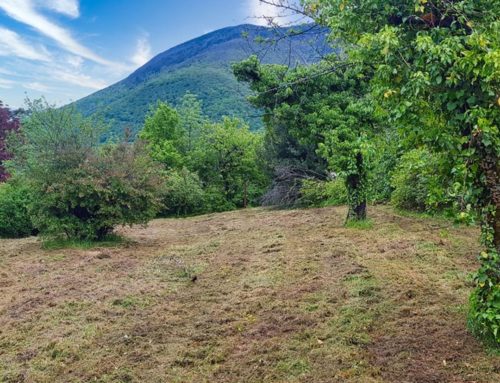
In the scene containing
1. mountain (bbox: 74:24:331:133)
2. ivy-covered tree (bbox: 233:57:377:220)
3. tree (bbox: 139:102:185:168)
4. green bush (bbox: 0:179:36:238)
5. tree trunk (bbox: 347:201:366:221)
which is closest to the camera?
tree trunk (bbox: 347:201:366:221)

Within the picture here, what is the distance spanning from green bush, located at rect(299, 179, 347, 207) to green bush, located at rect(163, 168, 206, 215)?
7.33 m

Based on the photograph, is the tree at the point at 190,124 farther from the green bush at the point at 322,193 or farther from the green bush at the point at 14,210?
the green bush at the point at 14,210

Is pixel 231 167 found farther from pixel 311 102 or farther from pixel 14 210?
pixel 14 210

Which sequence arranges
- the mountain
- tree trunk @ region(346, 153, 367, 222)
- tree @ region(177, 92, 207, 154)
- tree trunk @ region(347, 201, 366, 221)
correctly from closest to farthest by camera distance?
1. tree trunk @ region(346, 153, 367, 222)
2. tree trunk @ region(347, 201, 366, 221)
3. tree @ region(177, 92, 207, 154)
4. the mountain

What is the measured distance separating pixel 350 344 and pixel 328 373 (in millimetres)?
582

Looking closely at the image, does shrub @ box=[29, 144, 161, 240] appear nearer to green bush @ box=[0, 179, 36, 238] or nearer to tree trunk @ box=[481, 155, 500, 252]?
green bush @ box=[0, 179, 36, 238]

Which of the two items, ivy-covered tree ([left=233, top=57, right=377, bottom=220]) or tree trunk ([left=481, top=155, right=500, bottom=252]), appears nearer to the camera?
tree trunk ([left=481, top=155, right=500, bottom=252])

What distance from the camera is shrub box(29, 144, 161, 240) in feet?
34.6

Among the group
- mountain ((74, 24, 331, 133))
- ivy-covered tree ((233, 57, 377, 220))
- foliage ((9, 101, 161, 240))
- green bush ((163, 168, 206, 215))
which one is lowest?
green bush ((163, 168, 206, 215))

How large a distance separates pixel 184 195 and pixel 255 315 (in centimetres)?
1901

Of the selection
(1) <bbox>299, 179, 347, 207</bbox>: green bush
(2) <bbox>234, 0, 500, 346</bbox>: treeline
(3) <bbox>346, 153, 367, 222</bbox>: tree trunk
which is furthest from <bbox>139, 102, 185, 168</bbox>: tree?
(2) <bbox>234, 0, 500, 346</bbox>: treeline

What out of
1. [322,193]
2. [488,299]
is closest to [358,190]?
[322,193]

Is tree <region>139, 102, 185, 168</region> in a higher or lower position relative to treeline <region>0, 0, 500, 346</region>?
higher

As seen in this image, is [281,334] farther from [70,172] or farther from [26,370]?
[70,172]
